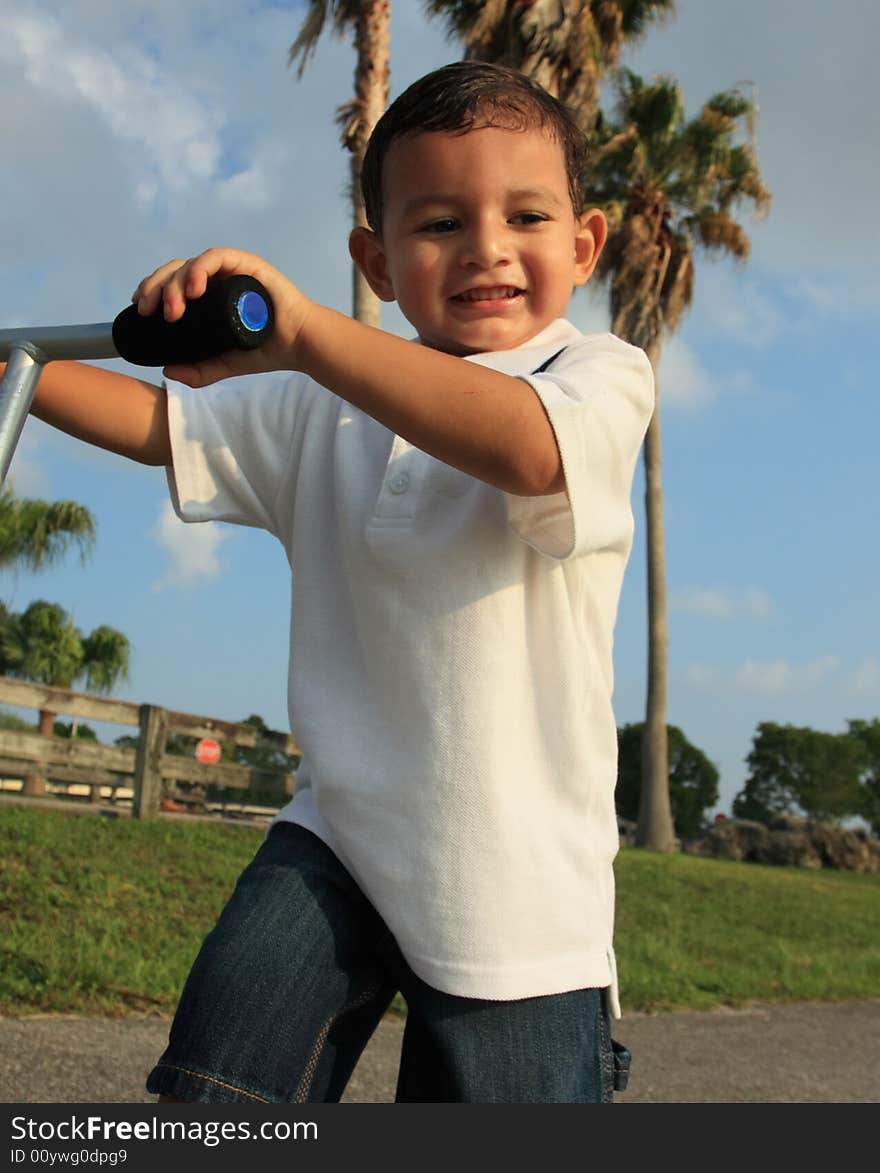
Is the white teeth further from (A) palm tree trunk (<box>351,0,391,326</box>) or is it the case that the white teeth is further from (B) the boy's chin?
(A) palm tree trunk (<box>351,0,391,326</box>)

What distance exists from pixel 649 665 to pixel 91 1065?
1613 cm

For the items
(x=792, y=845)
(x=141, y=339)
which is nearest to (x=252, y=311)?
(x=141, y=339)

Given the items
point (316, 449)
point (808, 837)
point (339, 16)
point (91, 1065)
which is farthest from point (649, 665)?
point (316, 449)

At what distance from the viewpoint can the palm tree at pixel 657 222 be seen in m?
17.2

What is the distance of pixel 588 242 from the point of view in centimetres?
191

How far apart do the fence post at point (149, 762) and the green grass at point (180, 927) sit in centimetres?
39

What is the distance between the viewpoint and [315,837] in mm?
1580

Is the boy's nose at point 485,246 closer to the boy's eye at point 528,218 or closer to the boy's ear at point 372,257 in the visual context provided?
the boy's eye at point 528,218

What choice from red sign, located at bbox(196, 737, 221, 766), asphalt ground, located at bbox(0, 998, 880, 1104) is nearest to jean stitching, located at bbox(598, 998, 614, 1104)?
asphalt ground, located at bbox(0, 998, 880, 1104)

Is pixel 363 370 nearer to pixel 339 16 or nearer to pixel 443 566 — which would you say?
pixel 443 566

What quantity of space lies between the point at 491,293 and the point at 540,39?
9.86m

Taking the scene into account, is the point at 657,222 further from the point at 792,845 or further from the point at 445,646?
the point at 445,646

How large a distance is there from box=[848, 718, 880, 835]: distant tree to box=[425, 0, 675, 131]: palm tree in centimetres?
3897

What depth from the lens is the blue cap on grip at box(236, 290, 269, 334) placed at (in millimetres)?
1117
